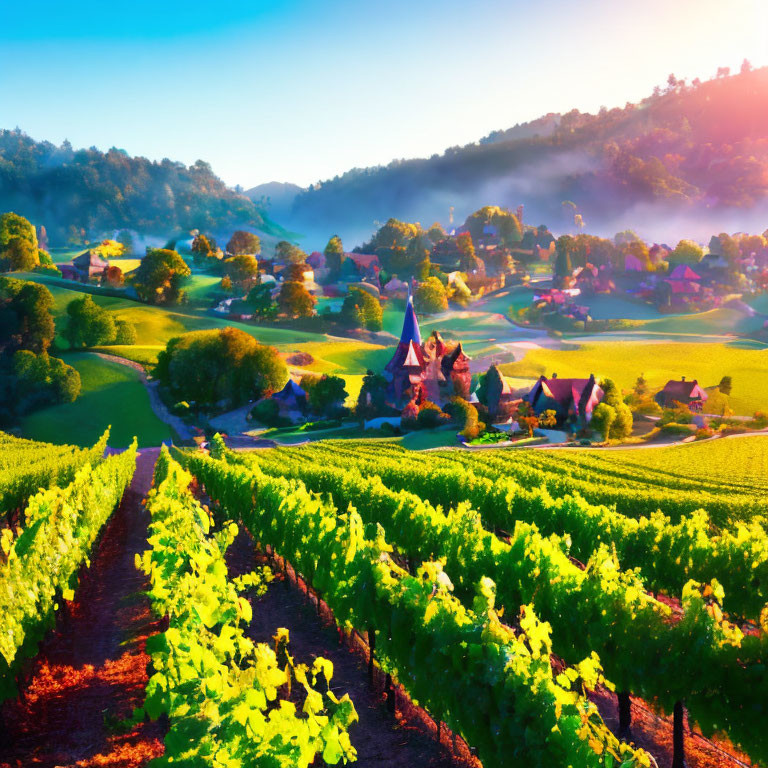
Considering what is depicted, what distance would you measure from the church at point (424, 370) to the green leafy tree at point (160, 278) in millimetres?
61953

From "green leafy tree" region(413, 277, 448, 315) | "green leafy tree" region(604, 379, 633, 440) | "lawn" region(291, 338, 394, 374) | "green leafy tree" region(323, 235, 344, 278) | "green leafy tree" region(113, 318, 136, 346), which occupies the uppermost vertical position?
"green leafy tree" region(323, 235, 344, 278)

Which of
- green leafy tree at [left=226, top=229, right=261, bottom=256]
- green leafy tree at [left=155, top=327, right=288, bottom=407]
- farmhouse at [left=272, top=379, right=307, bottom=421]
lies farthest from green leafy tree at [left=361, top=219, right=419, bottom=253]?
farmhouse at [left=272, top=379, right=307, bottom=421]

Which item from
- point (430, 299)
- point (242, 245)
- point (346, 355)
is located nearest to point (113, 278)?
point (242, 245)

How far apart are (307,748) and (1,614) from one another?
8.70 m

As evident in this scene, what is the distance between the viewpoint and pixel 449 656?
10.2 m

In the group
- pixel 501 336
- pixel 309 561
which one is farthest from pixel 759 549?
pixel 501 336

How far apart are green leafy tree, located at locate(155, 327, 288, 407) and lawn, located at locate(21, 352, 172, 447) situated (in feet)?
15.7

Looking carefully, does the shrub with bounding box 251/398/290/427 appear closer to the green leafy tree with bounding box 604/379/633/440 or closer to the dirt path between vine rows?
the green leafy tree with bounding box 604/379/633/440

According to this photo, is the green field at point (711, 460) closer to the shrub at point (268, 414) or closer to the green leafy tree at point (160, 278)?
the shrub at point (268, 414)

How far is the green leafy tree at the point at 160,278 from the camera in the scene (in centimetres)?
11769

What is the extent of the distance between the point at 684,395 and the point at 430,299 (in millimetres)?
77446

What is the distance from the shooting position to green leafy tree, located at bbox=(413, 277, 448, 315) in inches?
5669

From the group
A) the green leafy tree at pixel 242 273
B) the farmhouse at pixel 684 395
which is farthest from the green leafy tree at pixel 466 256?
the farmhouse at pixel 684 395

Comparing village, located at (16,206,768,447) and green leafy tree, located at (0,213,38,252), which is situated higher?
green leafy tree, located at (0,213,38,252)
